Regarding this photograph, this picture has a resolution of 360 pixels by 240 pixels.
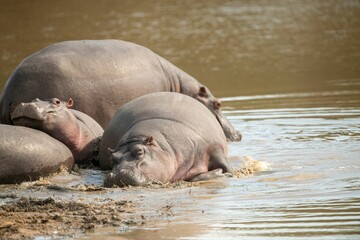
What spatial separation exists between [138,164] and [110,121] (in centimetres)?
141

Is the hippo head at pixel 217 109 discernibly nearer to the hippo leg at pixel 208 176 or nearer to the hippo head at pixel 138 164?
the hippo leg at pixel 208 176

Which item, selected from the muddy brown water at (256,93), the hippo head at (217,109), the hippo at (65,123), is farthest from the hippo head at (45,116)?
the hippo head at (217,109)

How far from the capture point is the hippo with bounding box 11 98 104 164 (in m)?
9.34

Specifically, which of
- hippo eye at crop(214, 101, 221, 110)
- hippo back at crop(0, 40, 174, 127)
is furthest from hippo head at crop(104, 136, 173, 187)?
hippo eye at crop(214, 101, 221, 110)

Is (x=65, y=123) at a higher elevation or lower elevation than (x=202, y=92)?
higher

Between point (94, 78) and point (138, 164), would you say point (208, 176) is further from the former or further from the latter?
point (94, 78)

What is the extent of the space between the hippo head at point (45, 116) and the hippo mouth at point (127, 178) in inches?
56.6

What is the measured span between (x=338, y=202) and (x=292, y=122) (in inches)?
173

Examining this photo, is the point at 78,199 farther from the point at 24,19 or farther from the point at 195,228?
the point at 24,19

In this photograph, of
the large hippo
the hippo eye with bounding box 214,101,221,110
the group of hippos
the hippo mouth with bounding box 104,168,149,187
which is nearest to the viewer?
the hippo mouth with bounding box 104,168,149,187

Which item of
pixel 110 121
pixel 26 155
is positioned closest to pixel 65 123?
pixel 110 121

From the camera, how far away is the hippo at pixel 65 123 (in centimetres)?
934

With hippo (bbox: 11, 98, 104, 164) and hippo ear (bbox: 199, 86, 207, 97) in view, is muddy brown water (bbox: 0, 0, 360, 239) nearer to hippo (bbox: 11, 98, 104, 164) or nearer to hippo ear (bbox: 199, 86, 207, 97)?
hippo (bbox: 11, 98, 104, 164)

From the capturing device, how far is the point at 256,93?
14.1 metres
